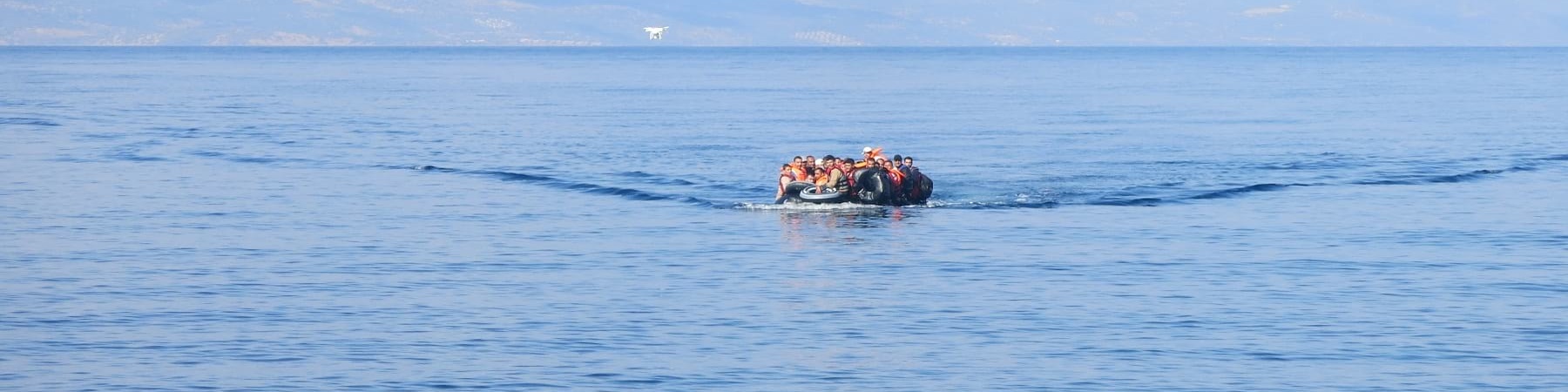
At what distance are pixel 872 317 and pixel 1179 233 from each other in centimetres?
1271

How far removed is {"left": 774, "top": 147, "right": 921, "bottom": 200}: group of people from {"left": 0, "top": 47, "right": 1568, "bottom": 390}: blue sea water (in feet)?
2.30

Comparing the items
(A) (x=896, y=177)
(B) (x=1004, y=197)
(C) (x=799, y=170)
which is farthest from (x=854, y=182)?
(B) (x=1004, y=197)

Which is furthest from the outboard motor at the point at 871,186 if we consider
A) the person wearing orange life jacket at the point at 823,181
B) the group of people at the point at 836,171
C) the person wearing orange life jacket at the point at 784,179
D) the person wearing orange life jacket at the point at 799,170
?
the person wearing orange life jacket at the point at 784,179

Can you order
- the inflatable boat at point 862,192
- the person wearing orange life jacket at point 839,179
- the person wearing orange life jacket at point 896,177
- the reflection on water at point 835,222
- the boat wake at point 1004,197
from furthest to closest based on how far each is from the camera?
the boat wake at point 1004,197, the person wearing orange life jacket at point 896,177, the inflatable boat at point 862,192, the person wearing orange life jacket at point 839,179, the reflection on water at point 835,222

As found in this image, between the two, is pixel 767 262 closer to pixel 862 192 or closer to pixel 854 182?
pixel 854 182

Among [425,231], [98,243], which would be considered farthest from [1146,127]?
[98,243]

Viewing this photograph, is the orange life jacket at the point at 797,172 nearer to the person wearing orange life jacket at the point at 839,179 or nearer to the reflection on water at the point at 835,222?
the reflection on water at the point at 835,222

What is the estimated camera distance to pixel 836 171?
151 feet

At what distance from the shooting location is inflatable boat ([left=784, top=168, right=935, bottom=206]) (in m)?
46.3

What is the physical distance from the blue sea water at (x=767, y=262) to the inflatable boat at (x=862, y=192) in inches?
14.9

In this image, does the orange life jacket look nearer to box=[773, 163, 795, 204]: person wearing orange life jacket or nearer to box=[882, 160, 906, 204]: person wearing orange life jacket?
box=[773, 163, 795, 204]: person wearing orange life jacket

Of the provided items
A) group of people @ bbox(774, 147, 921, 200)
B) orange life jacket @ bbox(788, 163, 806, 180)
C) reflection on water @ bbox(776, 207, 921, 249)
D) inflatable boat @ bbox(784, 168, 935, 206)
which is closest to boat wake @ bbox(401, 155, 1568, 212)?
inflatable boat @ bbox(784, 168, 935, 206)

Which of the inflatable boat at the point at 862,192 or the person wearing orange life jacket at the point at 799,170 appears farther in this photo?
the person wearing orange life jacket at the point at 799,170

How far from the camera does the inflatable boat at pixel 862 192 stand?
46.3 metres
